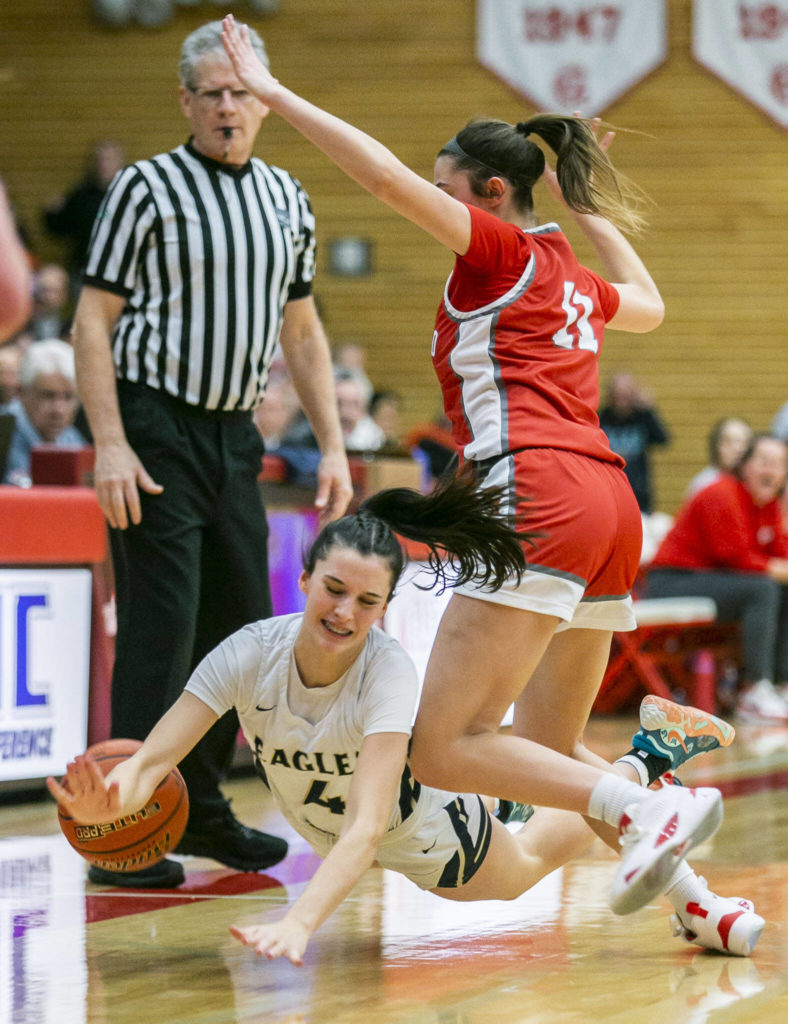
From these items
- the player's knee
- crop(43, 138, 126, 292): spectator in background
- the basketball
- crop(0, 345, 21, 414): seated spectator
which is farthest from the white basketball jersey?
crop(43, 138, 126, 292): spectator in background

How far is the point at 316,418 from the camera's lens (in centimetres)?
430

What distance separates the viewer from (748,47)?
12773mm

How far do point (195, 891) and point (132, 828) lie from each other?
1.84ft

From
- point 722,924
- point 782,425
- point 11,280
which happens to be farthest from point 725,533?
point 11,280

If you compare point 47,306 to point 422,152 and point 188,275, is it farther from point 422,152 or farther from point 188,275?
point 188,275

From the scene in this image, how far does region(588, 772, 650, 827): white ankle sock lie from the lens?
2871 mm

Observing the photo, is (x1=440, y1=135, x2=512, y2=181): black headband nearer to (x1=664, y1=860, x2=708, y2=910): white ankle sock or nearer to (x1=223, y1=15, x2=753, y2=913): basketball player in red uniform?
(x1=223, y1=15, x2=753, y2=913): basketball player in red uniform

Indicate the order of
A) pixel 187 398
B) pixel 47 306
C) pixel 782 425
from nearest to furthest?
pixel 187 398 < pixel 47 306 < pixel 782 425

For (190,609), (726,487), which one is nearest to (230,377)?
(190,609)

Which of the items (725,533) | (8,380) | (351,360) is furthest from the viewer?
(351,360)

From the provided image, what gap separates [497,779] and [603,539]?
53cm

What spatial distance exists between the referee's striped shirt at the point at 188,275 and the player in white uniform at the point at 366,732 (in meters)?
0.92

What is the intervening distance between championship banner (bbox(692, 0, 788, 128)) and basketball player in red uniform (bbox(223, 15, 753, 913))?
33.7 feet

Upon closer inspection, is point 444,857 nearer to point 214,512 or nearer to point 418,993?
point 418,993
